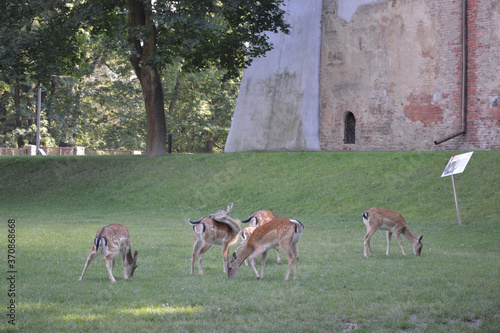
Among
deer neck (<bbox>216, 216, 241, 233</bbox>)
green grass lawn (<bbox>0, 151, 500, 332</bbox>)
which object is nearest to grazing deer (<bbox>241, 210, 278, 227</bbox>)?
green grass lawn (<bbox>0, 151, 500, 332</bbox>)

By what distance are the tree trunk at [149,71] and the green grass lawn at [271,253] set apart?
154cm

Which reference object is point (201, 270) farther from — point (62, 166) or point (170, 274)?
point (62, 166)

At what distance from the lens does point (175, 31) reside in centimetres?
3056

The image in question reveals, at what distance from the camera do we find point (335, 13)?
35.9 metres

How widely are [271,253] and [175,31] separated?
60.2 feet

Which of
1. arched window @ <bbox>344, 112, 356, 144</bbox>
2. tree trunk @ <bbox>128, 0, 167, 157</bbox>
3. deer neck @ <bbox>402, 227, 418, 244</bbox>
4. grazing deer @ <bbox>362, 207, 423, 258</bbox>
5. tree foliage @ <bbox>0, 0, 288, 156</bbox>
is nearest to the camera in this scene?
grazing deer @ <bbox>362, 207, 423, 258</bbox>

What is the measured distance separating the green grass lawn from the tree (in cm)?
480

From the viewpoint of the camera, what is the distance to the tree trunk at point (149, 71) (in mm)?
31828

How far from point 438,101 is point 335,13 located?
8489mm

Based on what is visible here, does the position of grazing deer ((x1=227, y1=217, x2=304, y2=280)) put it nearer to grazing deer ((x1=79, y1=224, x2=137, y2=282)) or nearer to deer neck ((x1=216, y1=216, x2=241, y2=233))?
deer neck ((x1=216, y1=216, x2=241, y2=233))

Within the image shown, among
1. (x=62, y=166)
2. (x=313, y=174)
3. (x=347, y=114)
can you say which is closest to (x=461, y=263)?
(x=313, y=174)

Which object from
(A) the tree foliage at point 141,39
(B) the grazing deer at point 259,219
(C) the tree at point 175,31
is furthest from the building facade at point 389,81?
(B) the grazing deer at point 259,219

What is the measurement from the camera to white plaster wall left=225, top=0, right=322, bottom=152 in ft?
120

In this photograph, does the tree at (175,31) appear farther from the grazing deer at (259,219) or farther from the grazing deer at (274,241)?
the grazing deer at (274,241)
